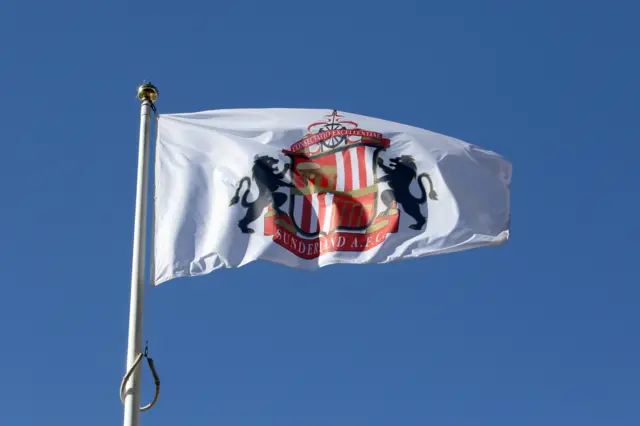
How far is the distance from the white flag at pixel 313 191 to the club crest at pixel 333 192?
0.07ft

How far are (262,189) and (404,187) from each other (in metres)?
2.32

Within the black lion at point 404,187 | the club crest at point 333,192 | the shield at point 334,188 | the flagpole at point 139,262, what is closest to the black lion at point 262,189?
the club crest at point 333,192

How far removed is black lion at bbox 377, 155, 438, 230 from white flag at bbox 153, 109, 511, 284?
0.02 meters

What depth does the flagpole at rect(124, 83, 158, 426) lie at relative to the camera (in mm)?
16461

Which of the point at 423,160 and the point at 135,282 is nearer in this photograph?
the point at 135,282

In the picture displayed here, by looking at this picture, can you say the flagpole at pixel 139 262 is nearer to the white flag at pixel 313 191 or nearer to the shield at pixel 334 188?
Result: the white flag at pixel 313 191

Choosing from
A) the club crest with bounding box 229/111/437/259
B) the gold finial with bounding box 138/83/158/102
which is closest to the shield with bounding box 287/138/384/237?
the club crest with bounding box 229/111/437/259

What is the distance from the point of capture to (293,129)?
20.9 metres

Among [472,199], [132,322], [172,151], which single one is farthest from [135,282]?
[472,199]

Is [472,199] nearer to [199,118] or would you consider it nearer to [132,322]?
[199,118]

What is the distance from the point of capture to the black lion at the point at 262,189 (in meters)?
19.5

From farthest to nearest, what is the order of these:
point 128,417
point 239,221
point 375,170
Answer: point 375,170
point 239,221
point 128,417

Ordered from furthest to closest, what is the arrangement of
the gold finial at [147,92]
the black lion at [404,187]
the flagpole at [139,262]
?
the black lion at [404,187], the gold finial at [147,92], the flagpole at [139,262]

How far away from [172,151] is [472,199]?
496 centimetres
